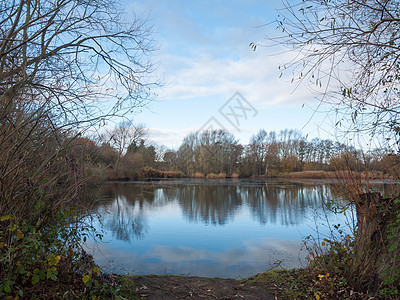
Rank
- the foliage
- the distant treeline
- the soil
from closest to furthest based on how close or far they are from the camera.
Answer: the foliage, the soil, the distant treeline

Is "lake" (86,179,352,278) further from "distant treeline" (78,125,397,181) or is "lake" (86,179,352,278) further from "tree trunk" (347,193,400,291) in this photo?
"distant treeline" (78,125,397,181)

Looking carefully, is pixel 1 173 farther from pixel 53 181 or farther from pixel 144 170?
pixel 144 170

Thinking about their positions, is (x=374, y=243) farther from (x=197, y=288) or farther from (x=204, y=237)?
(x=204, y=237)

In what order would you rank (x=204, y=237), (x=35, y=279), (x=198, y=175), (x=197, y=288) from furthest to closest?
(x=198, y=175)
(x=204, y=237)
(x=197, y=288)
(x=35, y=279)

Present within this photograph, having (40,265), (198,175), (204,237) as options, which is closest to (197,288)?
(40,265)

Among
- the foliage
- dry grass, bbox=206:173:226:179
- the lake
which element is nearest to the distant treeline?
dry grass, bbox=206:173:226:179

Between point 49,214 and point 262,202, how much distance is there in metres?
16.1

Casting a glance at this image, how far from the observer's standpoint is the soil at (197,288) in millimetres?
4320

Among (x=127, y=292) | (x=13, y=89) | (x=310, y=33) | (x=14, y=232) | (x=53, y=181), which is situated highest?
(x=310, y=33)

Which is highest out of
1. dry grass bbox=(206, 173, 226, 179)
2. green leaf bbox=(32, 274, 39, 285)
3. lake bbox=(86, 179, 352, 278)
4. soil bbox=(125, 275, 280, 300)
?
green leaf bbox=(32, 274, 39, 285)

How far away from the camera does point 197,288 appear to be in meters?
4.79

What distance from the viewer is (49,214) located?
336 centimetres

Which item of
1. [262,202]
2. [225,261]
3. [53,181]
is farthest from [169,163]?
[53,181]

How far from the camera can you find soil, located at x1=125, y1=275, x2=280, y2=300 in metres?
4.32
